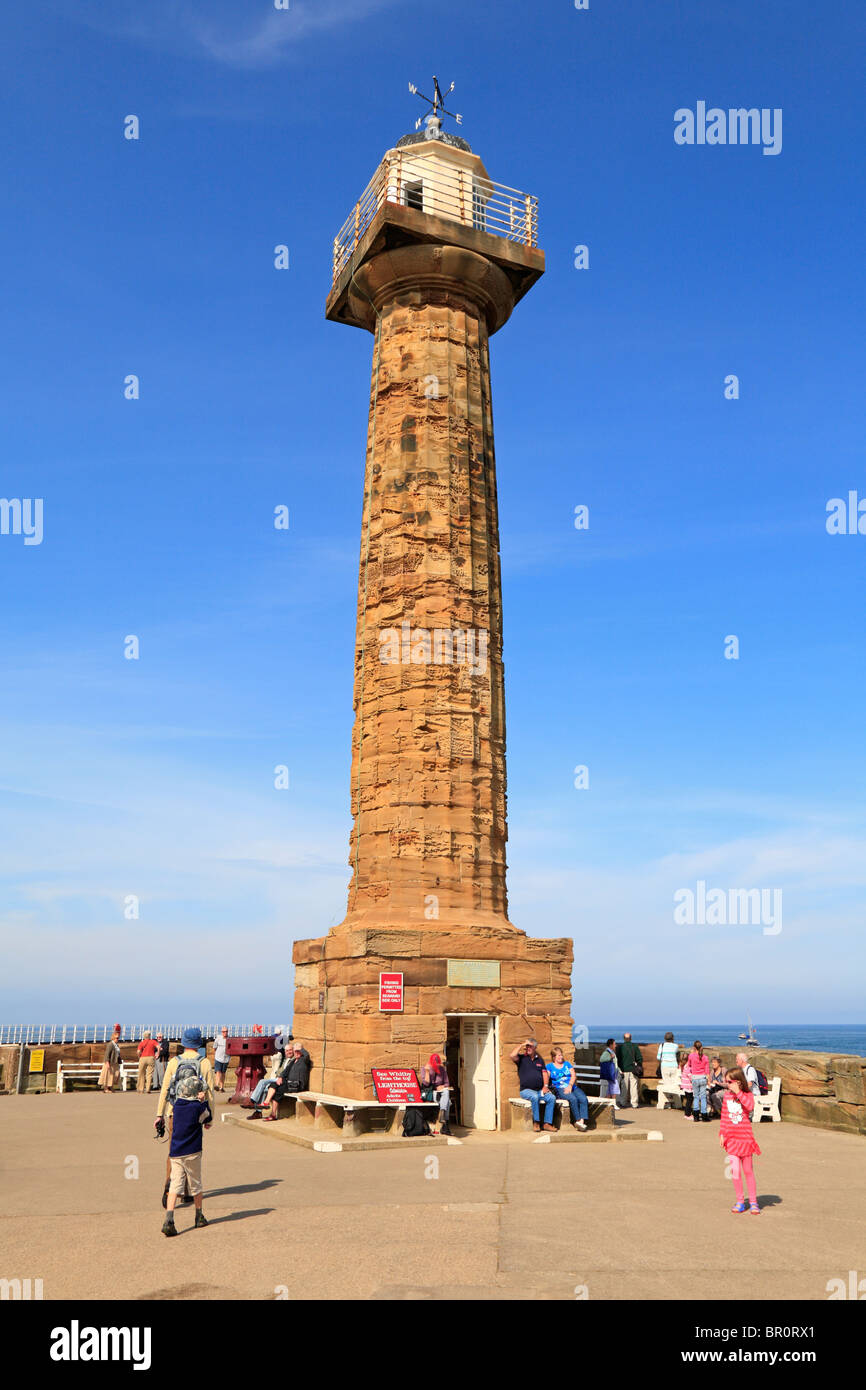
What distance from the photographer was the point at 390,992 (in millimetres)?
16031

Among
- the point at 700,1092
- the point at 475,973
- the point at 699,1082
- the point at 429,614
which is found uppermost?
the point at 429,614

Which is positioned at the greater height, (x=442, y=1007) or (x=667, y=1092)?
(x=442, y=1007)

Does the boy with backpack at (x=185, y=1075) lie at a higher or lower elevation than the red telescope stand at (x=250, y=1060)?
higher

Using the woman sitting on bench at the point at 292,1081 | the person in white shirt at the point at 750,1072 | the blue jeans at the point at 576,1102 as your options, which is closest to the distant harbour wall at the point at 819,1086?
the person in white shirt at the point at 750,1072

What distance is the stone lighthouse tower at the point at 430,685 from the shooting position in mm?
16578

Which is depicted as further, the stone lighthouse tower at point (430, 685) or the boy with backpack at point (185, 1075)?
the stone lighthouse tower at point (430, 685)

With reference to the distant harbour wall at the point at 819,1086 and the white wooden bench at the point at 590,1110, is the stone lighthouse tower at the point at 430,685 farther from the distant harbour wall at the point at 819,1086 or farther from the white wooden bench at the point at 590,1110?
the distant harbour wall at the point at 819,1086

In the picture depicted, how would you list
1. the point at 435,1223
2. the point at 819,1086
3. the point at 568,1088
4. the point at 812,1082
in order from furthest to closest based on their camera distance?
the point at 812,1082, the point at 819,1086, the point at 568,1088, the point at 435,1223

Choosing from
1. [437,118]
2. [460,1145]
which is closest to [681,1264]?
[460,1145]

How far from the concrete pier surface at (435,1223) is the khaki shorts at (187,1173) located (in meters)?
0.35

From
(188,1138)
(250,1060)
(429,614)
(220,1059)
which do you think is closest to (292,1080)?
(250,1060)

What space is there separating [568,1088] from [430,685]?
7.41 meters

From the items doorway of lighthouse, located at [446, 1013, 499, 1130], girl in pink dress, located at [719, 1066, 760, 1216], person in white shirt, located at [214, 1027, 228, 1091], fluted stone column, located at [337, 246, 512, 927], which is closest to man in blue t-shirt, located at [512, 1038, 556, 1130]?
doorway of lighthouse, located at [446, 1013, 499, 1130]

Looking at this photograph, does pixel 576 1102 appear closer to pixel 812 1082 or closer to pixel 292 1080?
pixel 292 1080
